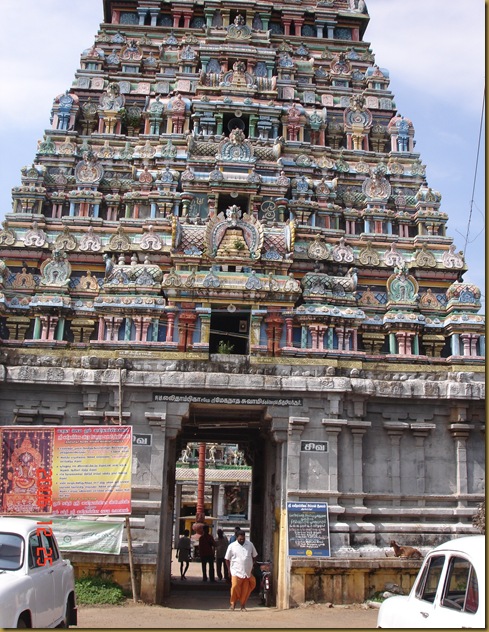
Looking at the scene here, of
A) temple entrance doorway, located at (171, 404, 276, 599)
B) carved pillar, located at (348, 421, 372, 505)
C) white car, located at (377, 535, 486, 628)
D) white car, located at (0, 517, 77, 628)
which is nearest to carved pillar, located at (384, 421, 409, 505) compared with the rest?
carved pillar, located at (348, 421, 372, 505)

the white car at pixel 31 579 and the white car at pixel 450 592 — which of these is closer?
the white car at pixel 450 592

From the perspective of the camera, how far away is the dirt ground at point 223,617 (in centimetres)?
1390

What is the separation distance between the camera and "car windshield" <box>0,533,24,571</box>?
9.77m

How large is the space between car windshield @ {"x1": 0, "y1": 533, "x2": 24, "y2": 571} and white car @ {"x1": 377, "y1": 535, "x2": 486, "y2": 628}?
5.18 metres

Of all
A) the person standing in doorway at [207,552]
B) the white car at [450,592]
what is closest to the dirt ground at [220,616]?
the white car at [450,592]

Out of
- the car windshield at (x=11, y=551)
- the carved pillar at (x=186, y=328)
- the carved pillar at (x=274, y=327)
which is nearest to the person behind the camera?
the car windshield at (x=11, y=551)

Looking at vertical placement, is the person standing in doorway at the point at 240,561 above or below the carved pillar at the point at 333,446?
below

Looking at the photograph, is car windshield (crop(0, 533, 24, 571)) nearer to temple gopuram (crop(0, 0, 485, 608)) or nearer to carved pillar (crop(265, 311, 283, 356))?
temple gopuram (crop(0, 0, 485, 608))

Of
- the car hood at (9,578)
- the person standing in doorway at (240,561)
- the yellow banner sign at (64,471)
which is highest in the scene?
the yellow banner sign at (64,471)

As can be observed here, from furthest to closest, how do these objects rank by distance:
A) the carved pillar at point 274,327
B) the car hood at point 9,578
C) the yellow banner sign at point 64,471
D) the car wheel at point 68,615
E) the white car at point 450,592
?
the carved pillar at point 274,327
the yellow banner sign at point 64,471
the car wheel at point 68,615
the car hood at point 9,578
the white car at point 450,592

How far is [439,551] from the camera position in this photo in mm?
8859

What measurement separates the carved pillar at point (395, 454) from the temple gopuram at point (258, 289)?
0.04 metres

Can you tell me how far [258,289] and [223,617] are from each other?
14736 millimetres

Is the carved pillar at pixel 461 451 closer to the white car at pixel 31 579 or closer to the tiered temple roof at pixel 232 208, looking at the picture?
the tiered temple roof at pixel 232 208
